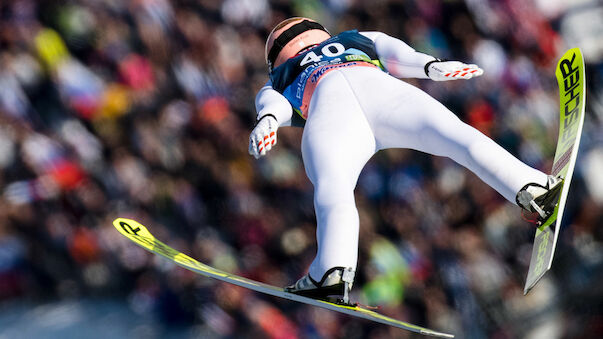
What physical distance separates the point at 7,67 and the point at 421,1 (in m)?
2.47

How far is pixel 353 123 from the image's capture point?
2395 millimetres

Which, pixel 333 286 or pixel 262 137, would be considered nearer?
pixel 333 286

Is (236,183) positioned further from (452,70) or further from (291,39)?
(452,70)

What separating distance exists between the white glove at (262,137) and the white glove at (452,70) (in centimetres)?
64

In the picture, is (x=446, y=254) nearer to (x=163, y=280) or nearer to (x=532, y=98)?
(x=532, y=98)

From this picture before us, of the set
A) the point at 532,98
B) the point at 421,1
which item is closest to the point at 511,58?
the point at 532,98

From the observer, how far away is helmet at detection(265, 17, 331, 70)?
2746 millimetres

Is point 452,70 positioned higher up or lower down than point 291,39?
lower down

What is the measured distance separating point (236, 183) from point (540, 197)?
1733 millimetres

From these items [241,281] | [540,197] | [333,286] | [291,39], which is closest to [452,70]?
[540,197]

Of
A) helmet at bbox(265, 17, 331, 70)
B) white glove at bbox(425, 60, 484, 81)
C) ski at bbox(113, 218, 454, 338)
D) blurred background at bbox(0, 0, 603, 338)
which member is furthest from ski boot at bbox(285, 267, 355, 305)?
helmet at bbox(265, 17, 331, 70)

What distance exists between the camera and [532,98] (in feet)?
9.76

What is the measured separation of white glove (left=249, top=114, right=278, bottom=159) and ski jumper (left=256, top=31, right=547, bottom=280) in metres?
0.08

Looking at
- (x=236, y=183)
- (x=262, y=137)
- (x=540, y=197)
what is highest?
(x=236, y=183)
